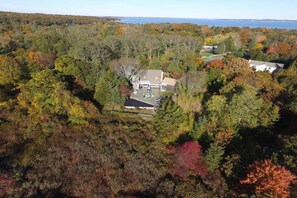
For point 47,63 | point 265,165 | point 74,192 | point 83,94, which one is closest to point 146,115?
point 83,94

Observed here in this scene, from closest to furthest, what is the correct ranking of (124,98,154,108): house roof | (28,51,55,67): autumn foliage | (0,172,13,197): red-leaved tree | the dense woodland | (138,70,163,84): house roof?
(0,172,13,197): red-leaved tree → the dense woodland → (124,98,154,108): house roof → (138,70,163,84): house roof → (28,51,55,67): autumn foliage

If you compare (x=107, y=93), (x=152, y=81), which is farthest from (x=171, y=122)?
(x=152, y=81)

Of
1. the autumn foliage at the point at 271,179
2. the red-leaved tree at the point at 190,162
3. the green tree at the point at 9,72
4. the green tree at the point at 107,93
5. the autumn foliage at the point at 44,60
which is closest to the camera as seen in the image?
the autumn foliage at the point at 271,179

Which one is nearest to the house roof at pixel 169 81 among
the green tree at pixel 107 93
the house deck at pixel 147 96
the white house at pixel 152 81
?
the white house at pixel 152 81

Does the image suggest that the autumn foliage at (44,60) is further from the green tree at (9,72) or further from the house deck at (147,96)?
the house deck at (147,96)

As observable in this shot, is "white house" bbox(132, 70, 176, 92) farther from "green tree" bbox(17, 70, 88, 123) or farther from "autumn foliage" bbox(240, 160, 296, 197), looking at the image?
"autumn foliage" bbox(240, 160, 296, 197)

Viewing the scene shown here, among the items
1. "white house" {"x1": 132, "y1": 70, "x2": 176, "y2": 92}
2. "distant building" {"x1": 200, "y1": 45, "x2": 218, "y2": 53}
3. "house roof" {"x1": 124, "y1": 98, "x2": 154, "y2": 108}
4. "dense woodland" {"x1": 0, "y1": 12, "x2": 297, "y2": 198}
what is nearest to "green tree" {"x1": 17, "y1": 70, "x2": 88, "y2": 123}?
"dense woodland" {"x1": 0, "y1": 12, "x2": 297, "y2": 198}
